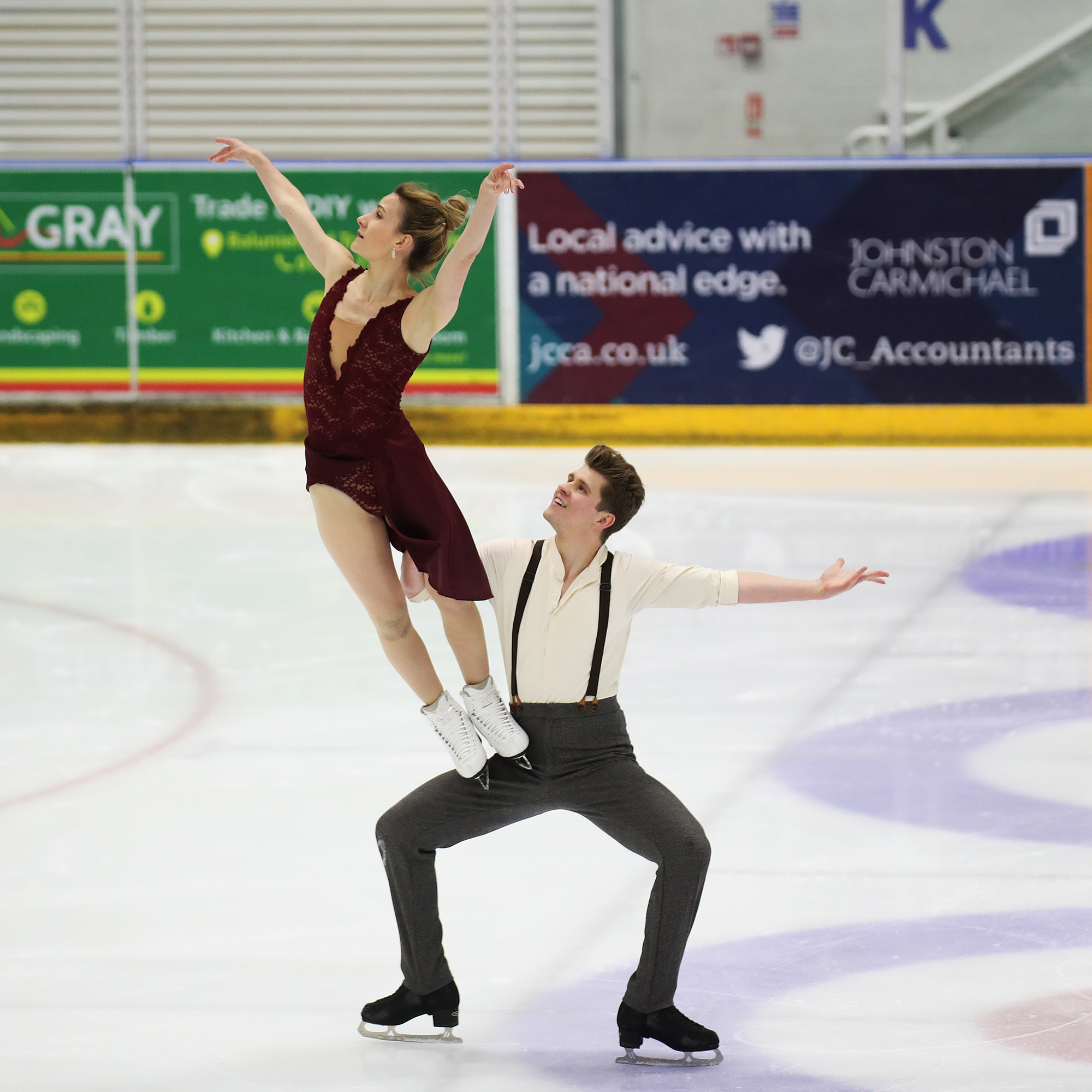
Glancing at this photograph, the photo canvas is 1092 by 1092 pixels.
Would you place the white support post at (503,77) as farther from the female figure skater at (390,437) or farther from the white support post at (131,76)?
the female figure skater at (390,437)

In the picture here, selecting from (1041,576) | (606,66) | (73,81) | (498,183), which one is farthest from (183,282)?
(498,183)

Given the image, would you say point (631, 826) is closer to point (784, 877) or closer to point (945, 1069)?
point (945, 1069)

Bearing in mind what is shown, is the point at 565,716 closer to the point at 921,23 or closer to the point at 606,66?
the point at 921,23

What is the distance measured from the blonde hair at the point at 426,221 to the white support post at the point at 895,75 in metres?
10.0

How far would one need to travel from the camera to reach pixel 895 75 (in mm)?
12984

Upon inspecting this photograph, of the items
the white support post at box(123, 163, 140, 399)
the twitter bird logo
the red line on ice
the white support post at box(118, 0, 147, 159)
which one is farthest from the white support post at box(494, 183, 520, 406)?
the red line on ice

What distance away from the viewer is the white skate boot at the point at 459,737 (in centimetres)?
312

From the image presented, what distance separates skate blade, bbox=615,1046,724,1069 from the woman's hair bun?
67.2 inches

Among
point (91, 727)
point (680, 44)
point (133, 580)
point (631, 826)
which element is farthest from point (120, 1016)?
point (680, 44)

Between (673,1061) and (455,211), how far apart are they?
1.78 m

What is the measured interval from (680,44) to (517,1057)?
11.7 m

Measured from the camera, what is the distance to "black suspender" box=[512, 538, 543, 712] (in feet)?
10.2

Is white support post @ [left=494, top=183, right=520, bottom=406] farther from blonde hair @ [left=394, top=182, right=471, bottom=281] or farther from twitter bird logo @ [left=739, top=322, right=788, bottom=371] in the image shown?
blonde hair @ [left=394, top=182, right=471, bottom=281]

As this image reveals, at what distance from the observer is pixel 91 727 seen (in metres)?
5.36
